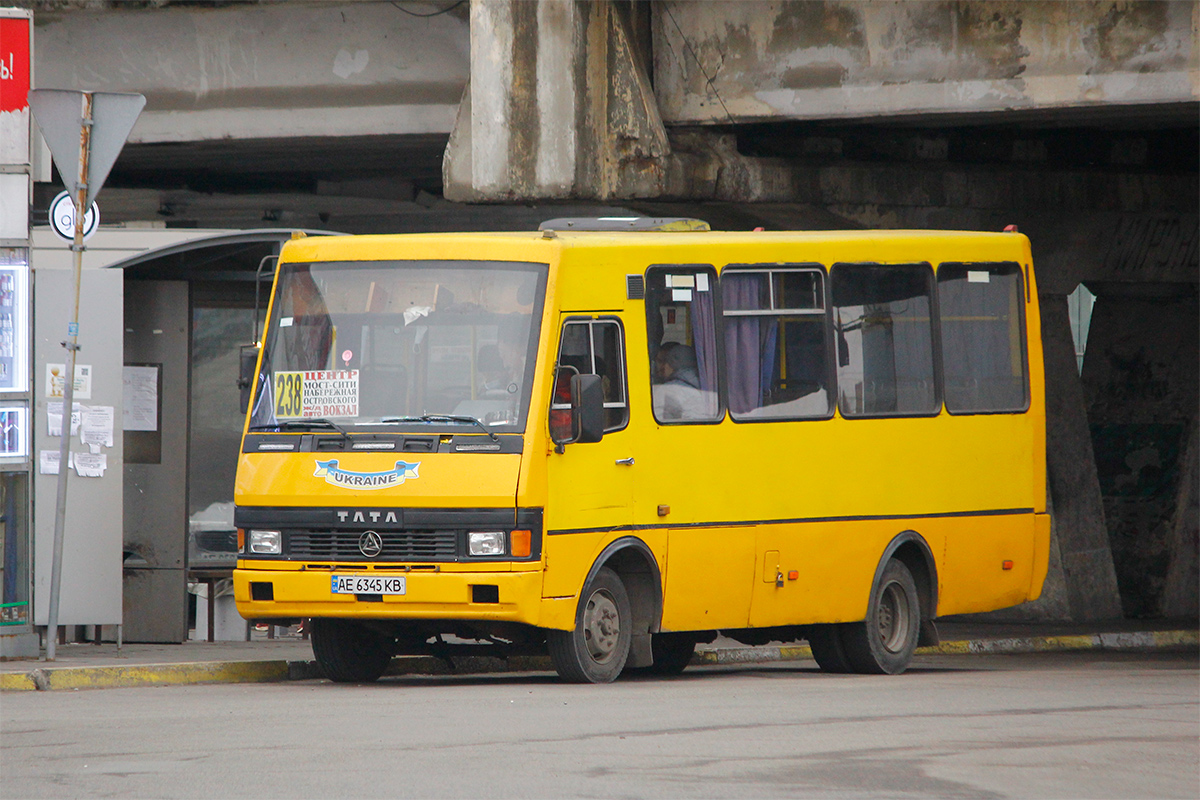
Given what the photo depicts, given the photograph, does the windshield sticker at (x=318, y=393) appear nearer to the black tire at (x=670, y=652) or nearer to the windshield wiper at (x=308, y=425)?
the windshield wiper at (x=308, y=425)

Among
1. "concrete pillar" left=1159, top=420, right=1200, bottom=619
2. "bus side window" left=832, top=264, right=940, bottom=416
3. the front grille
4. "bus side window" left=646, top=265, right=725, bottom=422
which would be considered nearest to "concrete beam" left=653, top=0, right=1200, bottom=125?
"bus side window" left=832, top=264, right=940, bottom=416

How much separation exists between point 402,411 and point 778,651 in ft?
17.6

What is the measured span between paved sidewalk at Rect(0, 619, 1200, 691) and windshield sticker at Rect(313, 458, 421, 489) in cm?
150

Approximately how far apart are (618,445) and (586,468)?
34cm

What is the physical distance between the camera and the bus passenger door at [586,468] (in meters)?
11.5

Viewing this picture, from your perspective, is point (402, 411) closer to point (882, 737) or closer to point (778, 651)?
point (882, 737)

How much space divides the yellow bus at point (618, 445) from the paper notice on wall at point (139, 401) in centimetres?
295

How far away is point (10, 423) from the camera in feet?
40.3

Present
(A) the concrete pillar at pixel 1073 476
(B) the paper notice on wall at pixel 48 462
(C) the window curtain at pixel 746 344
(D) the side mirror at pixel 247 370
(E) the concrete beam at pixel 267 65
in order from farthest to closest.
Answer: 1. (A) the concrete pillar at pixel 1073 476
2. (E) the concrete beam at pixel 267 65
3. (B) the paper notice on wall at pixel 48 462
4. (C) the window curtain at pixel 746 344
5. (D) the side mirror at pixel 247 370

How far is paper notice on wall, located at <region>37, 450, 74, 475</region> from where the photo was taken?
13.0 metres

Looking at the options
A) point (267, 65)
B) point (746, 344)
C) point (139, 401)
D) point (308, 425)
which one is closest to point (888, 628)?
point (746, 344)

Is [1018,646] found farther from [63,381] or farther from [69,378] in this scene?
[69,378]

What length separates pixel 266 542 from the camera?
1170 centimetres

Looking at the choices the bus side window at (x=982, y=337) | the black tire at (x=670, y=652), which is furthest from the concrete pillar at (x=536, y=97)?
the black tire at (x=670, y=652)
